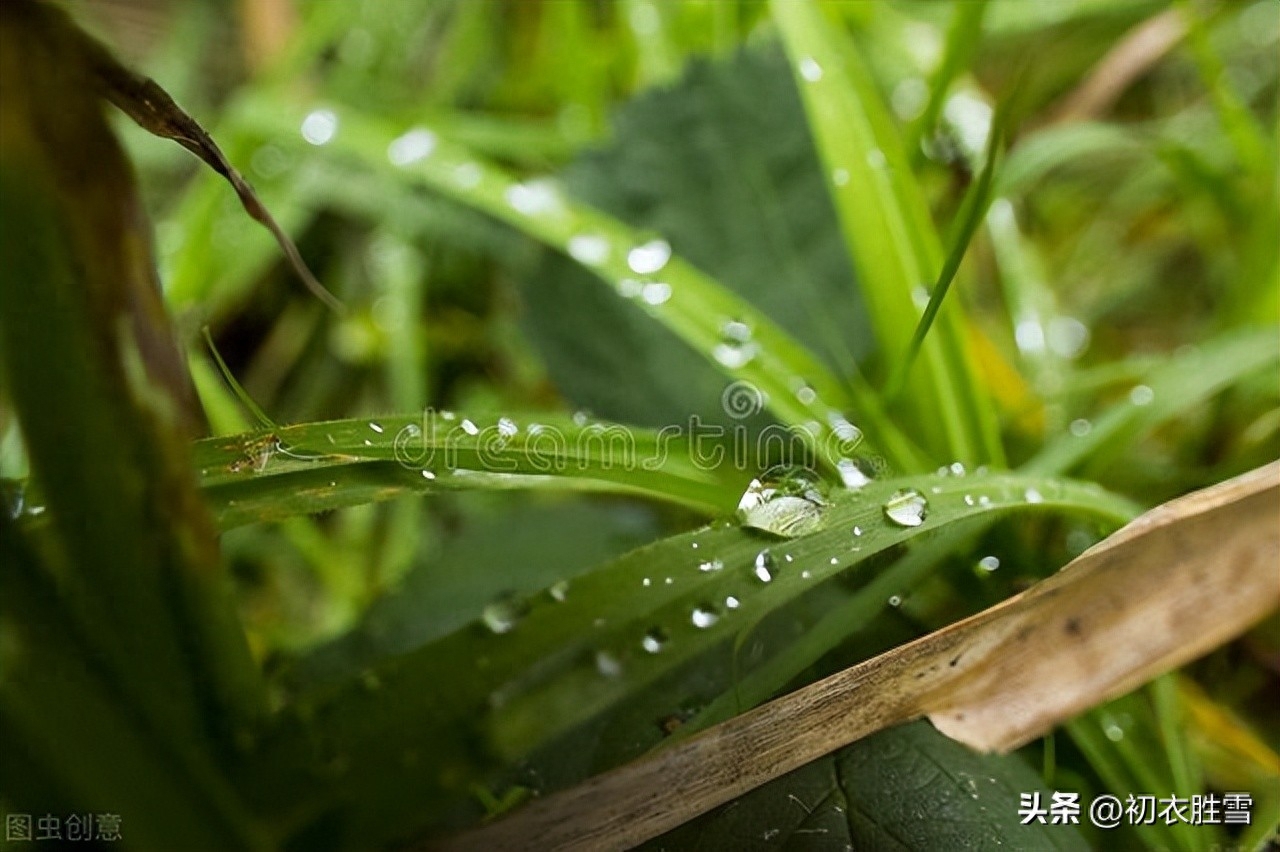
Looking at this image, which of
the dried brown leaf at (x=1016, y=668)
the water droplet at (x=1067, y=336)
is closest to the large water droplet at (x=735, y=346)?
the dried brown leaf at (x=1016, y=668)

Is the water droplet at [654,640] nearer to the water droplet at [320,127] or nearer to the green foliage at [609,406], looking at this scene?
the green foliage at [609,406]

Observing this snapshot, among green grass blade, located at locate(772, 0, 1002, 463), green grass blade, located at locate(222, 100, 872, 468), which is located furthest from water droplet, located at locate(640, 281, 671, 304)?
green grass blade, located at locate(772, 0, 1002, 463)

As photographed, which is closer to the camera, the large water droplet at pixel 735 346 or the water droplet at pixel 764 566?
the water droplet at pixel 764 566

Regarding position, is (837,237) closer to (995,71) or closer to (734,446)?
(734,446)

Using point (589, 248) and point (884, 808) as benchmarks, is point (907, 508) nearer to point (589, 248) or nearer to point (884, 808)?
point (884, 808)

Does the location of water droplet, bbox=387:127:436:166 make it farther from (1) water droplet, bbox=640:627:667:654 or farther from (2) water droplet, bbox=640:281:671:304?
(1) water droplet, bbox=640:627:667:654

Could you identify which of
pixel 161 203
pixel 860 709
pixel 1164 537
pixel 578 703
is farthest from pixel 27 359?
pixel 161 203

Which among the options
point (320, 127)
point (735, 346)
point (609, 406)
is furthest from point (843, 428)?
point (320, 127)
